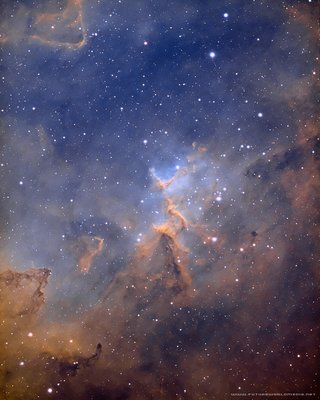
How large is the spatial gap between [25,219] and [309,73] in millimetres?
9369

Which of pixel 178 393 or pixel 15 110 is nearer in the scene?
pixel 15 110

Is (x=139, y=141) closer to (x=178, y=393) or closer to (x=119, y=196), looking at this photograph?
(x=119, y=196)

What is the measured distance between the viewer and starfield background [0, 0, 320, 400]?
8.62 m

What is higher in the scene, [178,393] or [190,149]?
[190,149]

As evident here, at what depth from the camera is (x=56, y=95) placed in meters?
8.76

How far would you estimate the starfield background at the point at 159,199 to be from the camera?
8617mm

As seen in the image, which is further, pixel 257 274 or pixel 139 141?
pixel 257 274

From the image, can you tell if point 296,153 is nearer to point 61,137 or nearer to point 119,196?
point 119,196

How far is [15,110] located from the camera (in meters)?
8.77

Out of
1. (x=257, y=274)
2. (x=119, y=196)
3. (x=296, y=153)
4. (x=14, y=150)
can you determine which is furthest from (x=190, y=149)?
(x=14, y=150)

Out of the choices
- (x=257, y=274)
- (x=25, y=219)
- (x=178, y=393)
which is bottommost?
(x=178, y=393)

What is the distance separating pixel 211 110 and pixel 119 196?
3720 mm

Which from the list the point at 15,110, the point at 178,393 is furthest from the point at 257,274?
the point at 15,110

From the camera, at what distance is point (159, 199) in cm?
902
